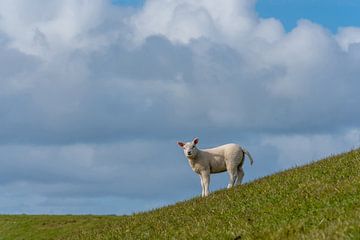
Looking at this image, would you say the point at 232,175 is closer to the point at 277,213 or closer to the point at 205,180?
the point at 205,180

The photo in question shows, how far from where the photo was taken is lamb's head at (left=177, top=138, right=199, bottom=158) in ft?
98.9

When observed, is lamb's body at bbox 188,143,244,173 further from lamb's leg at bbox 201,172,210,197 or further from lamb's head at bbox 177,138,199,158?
lamb's head at bbox 177,138,199,158

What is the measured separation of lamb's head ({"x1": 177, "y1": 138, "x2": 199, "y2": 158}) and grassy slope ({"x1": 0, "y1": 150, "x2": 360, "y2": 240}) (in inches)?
181

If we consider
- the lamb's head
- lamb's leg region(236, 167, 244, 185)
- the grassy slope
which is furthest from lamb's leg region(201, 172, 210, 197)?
the grassy slope

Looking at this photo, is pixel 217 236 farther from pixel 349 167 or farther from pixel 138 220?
pixel 138 220

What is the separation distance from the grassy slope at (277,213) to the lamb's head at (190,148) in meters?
4.60

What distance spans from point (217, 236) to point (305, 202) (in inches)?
97.4

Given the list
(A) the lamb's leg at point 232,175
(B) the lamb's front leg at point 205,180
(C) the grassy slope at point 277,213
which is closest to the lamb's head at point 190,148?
(B) the lamb's front leg at point 205,180

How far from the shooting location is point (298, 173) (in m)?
24.0

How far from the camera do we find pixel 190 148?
3019cm

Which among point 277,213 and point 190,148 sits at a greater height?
point 190,148

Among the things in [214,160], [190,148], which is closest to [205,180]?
[214,160]

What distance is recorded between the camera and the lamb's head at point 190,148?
1187 inches

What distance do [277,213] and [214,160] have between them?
44.6 ft
